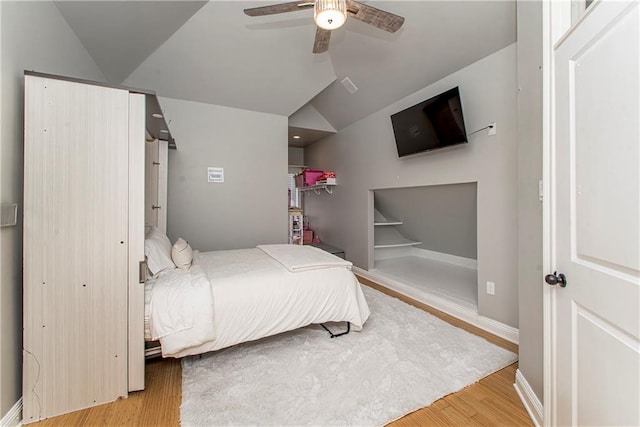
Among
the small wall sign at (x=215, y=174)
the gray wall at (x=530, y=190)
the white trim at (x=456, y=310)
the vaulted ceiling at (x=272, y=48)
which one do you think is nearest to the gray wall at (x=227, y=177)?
the small wall sign at (x=215, y=174)

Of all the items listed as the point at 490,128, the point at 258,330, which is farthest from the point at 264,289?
the point at 490,128

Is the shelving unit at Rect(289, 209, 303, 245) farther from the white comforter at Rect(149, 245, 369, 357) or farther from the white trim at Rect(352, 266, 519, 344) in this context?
the white comforter at Rect(149, 245, 369, 357)

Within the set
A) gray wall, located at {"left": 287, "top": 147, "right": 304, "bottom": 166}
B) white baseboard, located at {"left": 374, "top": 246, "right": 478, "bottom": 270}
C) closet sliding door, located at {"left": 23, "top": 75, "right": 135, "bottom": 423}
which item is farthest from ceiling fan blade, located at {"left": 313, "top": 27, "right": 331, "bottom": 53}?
gray wall, located at {"left": 287, "top": 147, "right": 304, "bottom": 166}

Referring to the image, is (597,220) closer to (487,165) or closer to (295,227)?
(487,165)

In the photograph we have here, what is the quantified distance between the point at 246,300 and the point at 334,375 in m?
0.79

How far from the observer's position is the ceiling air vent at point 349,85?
3.67m

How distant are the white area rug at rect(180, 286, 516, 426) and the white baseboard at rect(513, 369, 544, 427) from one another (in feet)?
0.74

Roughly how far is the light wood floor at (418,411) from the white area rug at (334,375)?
5 centimetres

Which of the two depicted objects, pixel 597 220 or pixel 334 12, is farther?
pixel 334 12

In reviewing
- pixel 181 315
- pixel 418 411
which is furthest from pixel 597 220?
pixel 181 315

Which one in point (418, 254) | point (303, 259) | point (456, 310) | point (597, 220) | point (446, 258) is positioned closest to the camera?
point (597, 220)

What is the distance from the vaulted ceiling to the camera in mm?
2228

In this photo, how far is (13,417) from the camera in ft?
4.58

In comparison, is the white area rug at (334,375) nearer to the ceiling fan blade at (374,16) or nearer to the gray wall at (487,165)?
the gray wall at (487,165)
